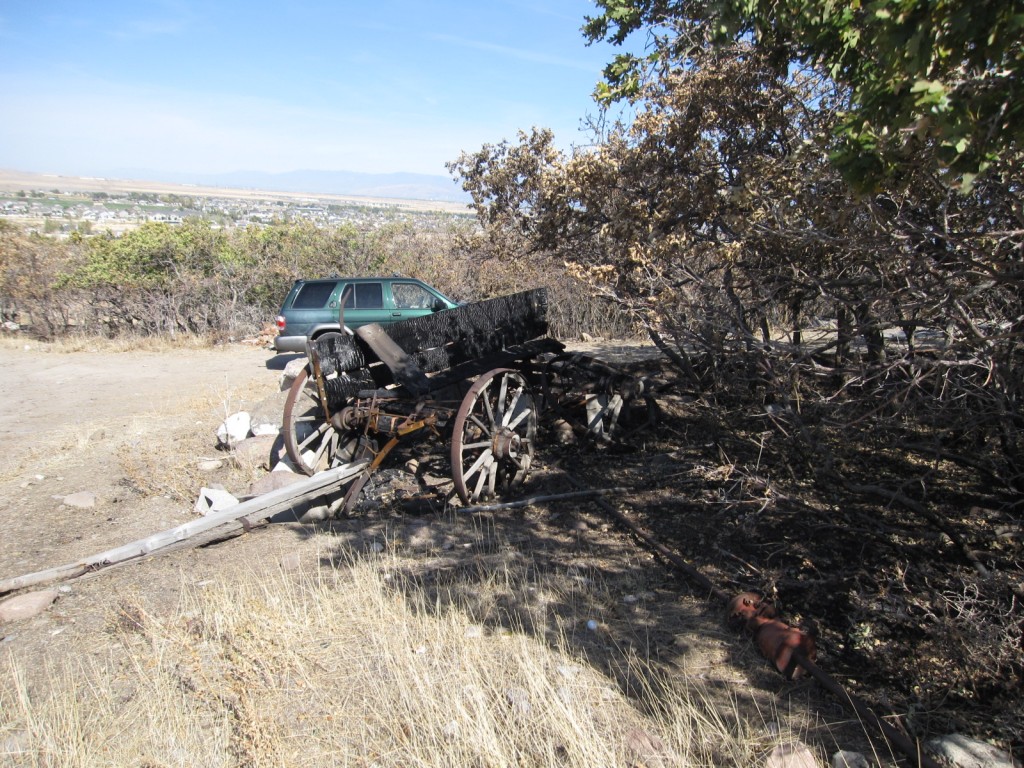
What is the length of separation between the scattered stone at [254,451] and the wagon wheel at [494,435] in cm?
283

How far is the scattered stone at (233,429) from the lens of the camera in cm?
830

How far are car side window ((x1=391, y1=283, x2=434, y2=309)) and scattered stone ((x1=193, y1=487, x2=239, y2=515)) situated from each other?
6090 millimetres

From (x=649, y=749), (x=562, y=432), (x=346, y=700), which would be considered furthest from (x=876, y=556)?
(x=562, y=432)

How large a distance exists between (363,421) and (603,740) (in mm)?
4425

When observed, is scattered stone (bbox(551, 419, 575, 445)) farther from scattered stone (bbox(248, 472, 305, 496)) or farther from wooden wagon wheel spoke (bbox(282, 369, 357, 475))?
scattered stone (bbox(248, 472, 305, 496))

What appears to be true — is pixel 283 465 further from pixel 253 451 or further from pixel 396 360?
pixel 396 360

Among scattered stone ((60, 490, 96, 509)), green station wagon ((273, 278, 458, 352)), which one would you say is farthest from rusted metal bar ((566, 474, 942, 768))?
green station wagon ((273, 278, 458, 352))

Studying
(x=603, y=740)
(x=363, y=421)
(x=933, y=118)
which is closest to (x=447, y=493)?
(x=363, y=421)

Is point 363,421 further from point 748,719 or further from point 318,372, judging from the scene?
point 748,719

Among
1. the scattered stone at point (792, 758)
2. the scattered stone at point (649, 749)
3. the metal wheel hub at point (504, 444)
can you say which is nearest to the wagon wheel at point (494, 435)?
the metal wheel hub at point (504, 444)

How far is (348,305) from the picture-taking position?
12305mm

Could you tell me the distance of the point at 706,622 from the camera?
166 inches

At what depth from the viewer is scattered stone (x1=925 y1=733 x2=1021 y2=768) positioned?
2.79 meters

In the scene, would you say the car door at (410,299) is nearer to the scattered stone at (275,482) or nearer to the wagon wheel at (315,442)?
Result: the wagon wheel at (315,442)
